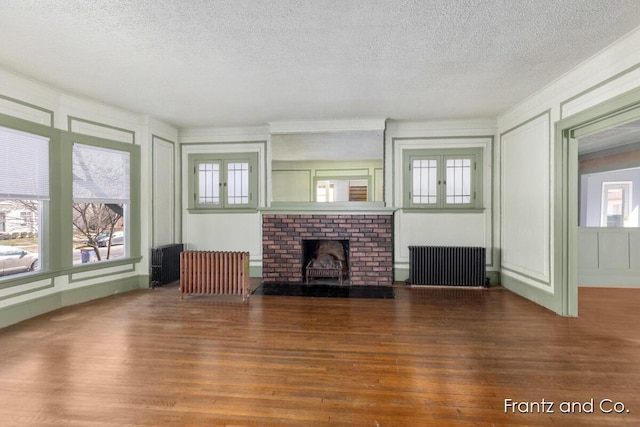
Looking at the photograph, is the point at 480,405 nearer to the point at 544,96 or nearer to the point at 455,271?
the point at 455,271

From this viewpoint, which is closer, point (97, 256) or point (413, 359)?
point (413, 359)

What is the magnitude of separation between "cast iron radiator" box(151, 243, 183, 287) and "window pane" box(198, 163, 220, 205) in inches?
41.7

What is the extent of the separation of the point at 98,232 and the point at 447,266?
557 cm

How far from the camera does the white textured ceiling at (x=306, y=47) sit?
2375mm

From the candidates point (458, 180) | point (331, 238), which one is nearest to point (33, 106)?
point (331, 238)

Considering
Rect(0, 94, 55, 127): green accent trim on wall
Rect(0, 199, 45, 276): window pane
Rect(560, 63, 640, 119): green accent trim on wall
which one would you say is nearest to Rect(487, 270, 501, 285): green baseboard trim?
Rect(560, 63, 640, 119): green accent trim on wall

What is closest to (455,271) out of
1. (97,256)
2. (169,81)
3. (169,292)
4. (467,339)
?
(467,339)

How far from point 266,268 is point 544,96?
4862mm

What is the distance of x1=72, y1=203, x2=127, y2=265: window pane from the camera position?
433 cm

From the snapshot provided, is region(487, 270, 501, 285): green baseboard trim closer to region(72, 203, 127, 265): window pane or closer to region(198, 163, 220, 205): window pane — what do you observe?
region(198, 163, 220, 205): window pane

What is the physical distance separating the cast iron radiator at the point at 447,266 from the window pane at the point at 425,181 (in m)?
0.90

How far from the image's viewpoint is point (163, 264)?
5258mm

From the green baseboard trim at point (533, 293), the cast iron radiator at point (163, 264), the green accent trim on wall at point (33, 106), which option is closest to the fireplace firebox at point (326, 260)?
the cast iron radiator at point (163, 264)

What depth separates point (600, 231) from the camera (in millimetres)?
5422
